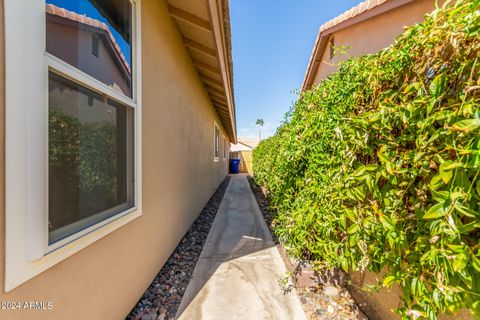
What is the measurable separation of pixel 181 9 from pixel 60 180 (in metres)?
2.99

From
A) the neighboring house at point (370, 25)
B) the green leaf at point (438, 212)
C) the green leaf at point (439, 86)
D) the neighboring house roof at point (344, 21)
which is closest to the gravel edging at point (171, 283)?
the green leaf at point (438, 212)

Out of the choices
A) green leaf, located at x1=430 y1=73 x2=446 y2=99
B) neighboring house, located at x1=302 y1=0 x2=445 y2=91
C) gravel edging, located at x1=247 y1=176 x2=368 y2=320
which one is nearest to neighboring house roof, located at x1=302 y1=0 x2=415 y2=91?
neighboring house, located at x1=302 y1=0 x2=445 y2=91

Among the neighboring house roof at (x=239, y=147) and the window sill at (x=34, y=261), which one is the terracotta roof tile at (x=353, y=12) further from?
the neighboring house roof at (x=239, y=147)

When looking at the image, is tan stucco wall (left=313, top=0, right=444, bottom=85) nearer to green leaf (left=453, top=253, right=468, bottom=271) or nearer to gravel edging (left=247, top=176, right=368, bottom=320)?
green leaf (left=453, top=253, right=468, bottom=271)

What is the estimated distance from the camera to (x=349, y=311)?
2.20 meters

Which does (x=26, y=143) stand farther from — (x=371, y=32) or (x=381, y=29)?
(x=371, y=32)

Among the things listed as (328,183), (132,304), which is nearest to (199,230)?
(132,304)

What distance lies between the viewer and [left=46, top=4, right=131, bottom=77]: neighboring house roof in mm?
1308

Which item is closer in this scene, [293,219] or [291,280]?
[293,219]

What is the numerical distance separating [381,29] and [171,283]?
5.48 meters

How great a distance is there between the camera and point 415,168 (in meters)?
1.23

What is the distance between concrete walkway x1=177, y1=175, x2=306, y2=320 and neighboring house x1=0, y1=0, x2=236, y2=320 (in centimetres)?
65

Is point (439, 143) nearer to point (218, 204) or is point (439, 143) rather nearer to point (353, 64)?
Result: point (353, 64)

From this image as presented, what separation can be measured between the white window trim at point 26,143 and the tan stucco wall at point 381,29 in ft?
9.28
